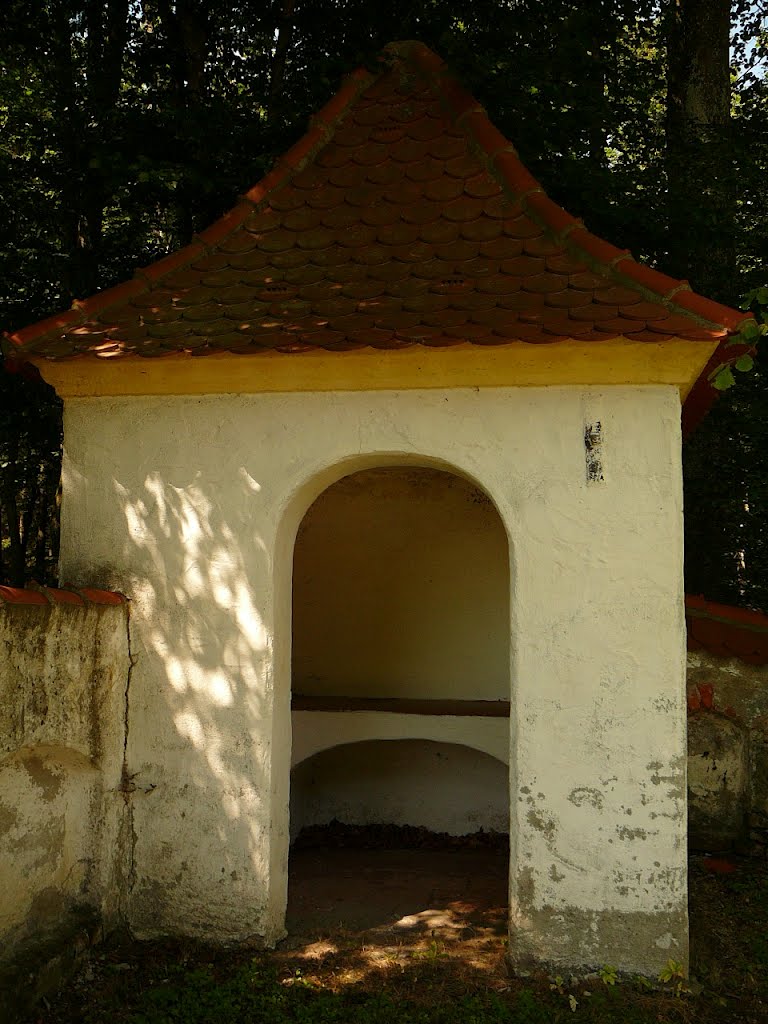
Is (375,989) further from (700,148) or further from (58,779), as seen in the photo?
(700,148)

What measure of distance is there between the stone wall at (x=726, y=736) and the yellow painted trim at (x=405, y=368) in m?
1.96

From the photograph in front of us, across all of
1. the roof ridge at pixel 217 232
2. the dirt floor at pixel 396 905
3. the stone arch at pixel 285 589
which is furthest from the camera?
the roof ridge at pixel 217 232

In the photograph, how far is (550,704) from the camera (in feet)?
15.1

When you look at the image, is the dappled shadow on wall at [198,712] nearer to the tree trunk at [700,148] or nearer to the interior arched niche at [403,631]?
the interior arched niche at [403,631]

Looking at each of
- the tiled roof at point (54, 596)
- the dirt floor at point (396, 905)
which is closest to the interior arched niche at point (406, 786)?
the dirt floor at point (396, 905)

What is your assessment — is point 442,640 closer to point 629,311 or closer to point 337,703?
point 337,703

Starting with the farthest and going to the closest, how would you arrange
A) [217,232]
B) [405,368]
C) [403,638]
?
[403,638], [217,232], [405,368]

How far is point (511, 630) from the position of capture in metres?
4.68

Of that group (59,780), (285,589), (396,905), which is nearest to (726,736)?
(396,905)

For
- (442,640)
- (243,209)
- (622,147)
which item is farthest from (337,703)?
(622,147)

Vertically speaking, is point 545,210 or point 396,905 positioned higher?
point 545,210

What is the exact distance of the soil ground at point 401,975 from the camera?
A: 13.9ft

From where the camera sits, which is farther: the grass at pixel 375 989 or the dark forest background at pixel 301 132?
the dark forest background at pixel 301 132

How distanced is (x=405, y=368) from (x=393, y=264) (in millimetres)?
690
